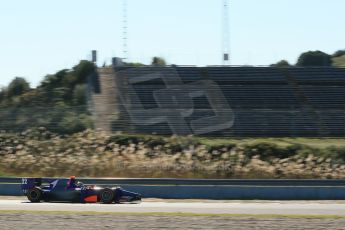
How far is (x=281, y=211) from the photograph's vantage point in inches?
642

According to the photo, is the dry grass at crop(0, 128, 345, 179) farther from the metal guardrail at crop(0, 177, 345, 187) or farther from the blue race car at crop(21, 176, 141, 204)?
the blue race car at crop(21, 176, 141, 204)

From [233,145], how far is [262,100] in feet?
30.2

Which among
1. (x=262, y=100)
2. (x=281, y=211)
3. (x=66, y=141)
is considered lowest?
(x=281, y=211)

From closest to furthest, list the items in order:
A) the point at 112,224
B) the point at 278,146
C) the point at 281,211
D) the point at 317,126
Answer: the point at 112,224 → the point at 281,211 → the point at 278,146 → the point at 317,126

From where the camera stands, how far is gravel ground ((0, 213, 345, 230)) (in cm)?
1296

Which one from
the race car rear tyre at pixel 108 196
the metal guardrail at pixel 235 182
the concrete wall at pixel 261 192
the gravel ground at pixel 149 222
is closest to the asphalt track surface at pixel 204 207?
the race car rear tyre at pixel 108 196

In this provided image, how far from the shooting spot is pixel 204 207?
17391 millimetres

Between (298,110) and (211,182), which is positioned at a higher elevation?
(298,110)

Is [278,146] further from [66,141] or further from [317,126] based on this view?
[66,141]

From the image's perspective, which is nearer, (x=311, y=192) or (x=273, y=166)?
(x=311, y=192)

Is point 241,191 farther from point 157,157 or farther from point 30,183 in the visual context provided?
point 157,157

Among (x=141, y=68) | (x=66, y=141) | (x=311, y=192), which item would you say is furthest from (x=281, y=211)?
(x=141, y=68)

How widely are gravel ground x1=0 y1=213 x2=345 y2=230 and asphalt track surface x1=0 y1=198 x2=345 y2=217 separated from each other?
1.32 meters

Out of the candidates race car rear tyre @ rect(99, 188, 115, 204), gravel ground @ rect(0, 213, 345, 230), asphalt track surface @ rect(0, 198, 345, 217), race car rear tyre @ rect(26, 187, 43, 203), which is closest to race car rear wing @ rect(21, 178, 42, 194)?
race car rear tyre @ rect(26, 187, 43, 203)
